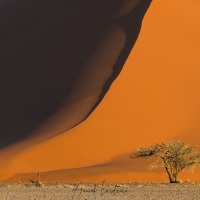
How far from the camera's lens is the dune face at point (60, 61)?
3359cm

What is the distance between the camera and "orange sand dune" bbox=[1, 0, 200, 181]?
95.7 feet

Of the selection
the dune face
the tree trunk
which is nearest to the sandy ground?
the tree trunk

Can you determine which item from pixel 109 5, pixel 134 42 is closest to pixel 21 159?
pixel 134 42

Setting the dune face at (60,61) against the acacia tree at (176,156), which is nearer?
the acacia tree at (176,156)

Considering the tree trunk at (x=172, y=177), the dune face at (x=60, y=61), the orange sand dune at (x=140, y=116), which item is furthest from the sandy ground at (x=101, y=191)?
the dune face at (x=60, y=61)

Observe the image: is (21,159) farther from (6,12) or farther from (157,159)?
(6,12)

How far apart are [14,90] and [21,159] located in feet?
28.7

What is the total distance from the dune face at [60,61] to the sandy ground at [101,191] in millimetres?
8686

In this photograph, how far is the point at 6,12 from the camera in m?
52.3

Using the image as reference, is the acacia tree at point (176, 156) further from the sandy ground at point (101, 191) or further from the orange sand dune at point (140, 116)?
the orange sand dune at point (140, 116)

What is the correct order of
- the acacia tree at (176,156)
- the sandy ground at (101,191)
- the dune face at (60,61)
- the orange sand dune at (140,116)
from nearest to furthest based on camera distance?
the sandy ground at (101,191) < the acacia tree at (176,156) < the orange sand dune at (140,116) < the dune face at (60,61)

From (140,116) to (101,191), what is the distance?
40.4ft

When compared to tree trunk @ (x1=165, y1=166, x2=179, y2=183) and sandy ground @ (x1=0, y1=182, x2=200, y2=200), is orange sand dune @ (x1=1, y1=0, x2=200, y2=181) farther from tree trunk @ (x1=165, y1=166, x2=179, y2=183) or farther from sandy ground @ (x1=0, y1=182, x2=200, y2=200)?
sandy ground @ (x1=0, y1=182, x2=200, y2=200)

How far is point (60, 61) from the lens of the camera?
38.8 metres
